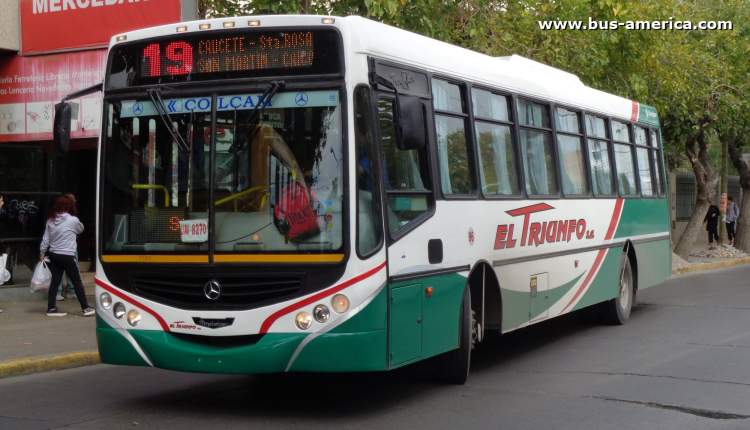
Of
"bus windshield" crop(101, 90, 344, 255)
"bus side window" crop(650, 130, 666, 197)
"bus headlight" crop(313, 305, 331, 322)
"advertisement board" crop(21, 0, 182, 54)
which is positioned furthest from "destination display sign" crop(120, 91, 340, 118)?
"bus side window" crop(650, 130, 666, 197)

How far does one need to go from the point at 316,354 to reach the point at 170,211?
152 cm

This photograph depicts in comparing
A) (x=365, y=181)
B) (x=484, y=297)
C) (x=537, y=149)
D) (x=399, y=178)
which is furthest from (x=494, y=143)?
(x=365, y=181)

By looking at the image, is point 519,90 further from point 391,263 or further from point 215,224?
point 215,224

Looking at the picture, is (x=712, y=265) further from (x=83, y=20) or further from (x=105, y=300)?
(x=105, y=300)

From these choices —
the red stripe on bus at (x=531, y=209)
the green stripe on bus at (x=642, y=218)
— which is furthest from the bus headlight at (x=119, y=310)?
the green stripe on bus at (x=642, y=218)

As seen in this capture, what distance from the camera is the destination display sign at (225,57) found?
6754mm

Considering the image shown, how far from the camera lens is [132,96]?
23.5ft

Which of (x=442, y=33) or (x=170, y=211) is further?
(x=442, y=33)

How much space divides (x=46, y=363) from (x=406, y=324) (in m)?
4.29

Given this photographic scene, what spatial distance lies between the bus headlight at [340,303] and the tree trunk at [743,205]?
2473 centimetres

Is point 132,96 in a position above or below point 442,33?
below

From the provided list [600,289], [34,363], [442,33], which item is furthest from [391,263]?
[442,33]

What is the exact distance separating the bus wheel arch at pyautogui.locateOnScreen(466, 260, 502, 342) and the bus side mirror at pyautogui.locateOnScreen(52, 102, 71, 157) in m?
3.47

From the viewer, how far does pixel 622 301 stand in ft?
41.7
